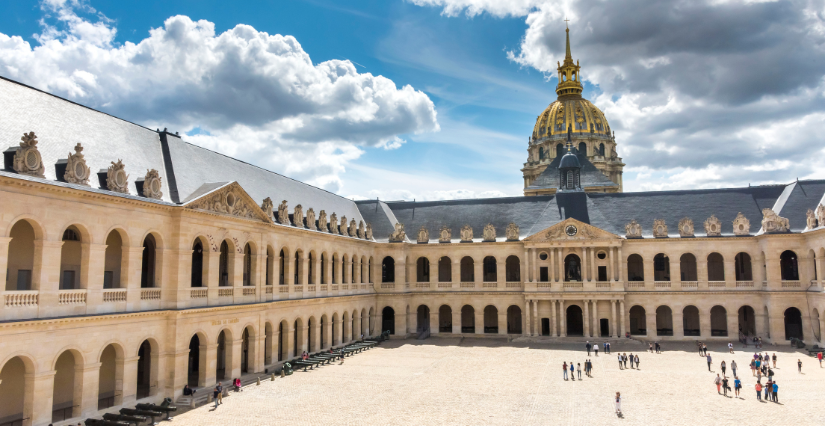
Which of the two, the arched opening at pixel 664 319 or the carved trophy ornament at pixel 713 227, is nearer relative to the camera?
the carved trophy ornament at pixel 713 227

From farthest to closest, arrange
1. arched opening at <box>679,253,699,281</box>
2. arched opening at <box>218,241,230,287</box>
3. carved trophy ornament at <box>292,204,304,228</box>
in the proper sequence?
arched opening at <box>679,253,699,281</box> → carved trophy ornament at <box>292,204,304,228</box> → arched opening at <box>218,241,230,287</box>

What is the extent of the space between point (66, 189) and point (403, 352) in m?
35.3

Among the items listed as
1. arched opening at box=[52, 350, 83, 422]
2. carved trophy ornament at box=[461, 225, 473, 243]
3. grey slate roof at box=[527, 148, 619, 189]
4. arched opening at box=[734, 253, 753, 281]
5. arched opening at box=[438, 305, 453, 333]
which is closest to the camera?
arched opening at box=[52, 350, 83, 422]

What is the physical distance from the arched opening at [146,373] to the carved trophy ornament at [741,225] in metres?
58.8

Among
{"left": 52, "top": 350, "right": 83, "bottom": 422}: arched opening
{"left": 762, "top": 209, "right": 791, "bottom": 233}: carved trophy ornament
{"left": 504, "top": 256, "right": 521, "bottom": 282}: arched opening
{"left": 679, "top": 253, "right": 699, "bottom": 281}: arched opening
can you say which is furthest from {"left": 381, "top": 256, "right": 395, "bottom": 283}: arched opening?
{"left": 52, "top": 350, "right": 83, "bottom": 422}: arched opening

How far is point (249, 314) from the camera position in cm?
4353

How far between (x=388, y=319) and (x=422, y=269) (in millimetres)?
7700

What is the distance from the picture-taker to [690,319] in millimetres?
67625

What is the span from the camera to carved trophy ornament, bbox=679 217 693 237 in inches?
2544

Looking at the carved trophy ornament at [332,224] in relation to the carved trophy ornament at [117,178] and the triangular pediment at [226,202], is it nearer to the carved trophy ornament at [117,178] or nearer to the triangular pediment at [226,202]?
the triangular pediment at [226,202]

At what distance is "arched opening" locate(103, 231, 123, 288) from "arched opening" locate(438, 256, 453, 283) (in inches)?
1777

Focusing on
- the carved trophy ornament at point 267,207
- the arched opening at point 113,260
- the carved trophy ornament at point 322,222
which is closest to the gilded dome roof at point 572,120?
the carved trophy ornament at point 322,222

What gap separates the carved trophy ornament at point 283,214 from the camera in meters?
49.3

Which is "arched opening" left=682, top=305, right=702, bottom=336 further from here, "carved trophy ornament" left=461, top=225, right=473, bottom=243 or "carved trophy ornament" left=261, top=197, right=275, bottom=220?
"carved trophy ornament" left=261, top=197, right=275, bottom=220
